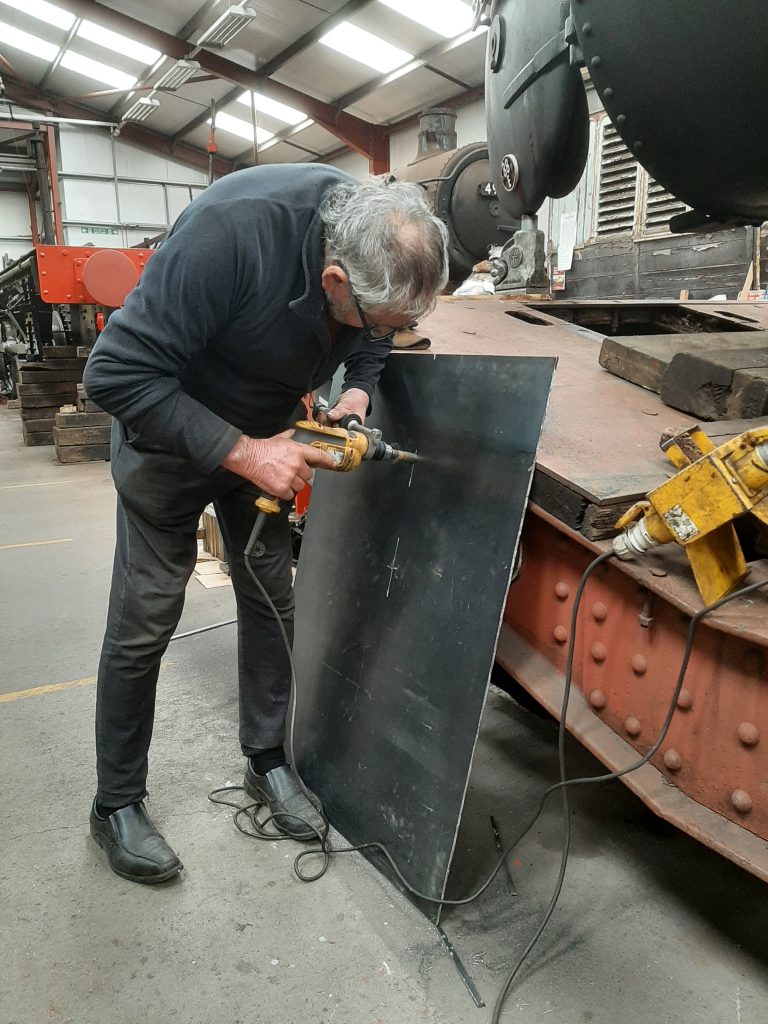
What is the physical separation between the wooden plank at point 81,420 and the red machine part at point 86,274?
1264 mm

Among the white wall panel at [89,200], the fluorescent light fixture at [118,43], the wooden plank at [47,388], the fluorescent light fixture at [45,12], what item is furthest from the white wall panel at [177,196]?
the wooden plank at [47,388]

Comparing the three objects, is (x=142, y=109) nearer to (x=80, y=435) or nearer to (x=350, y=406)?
(x=80, y=435)

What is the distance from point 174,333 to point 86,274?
18.7 feet

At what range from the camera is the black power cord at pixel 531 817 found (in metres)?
1.30

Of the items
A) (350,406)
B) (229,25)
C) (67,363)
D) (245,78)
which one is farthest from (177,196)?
(350,406)

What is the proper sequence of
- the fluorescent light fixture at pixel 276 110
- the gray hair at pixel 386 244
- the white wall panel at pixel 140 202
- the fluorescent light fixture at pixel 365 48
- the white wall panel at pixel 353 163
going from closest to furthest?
the gray hair at pixel 386 244 → the fluorescent light fixture at pixel 365 48 → the fluorescent light fixture at pixel 276 110 → the white wall panel at pixel 353 163 → the white wall panel at pixel 140 202

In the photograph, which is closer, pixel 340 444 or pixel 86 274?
pixel 340 444

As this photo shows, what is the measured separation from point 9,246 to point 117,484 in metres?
19.4

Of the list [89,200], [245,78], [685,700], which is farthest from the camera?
[89,200]

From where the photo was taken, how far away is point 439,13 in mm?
8680

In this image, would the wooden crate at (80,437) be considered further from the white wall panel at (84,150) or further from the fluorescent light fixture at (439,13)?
the white wall panel at (84,150)

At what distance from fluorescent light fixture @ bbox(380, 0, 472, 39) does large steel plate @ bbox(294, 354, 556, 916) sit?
8.42 metres

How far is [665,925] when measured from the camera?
1.70 m

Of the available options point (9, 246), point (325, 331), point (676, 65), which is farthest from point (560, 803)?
point (9, 246)
